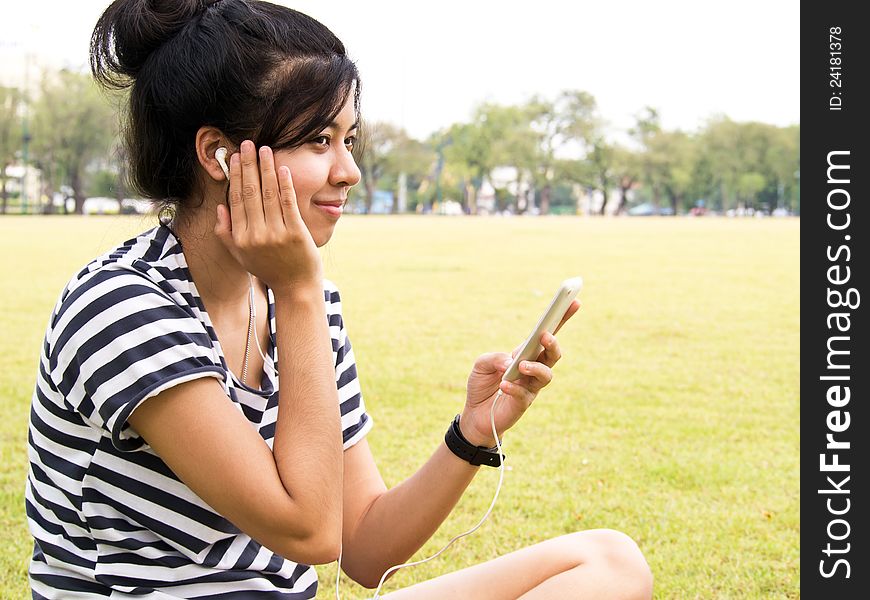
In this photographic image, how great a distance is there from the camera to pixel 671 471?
565cm

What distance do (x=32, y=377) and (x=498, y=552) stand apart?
4.81 meters

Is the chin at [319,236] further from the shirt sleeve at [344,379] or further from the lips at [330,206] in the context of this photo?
the shirt sleeve at [344,379]

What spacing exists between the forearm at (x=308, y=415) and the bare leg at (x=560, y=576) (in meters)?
0.46

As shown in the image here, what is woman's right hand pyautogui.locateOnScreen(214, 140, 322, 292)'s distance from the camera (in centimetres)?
209

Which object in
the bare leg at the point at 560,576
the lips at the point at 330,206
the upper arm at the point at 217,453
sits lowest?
the bare leg at the point at 560,576

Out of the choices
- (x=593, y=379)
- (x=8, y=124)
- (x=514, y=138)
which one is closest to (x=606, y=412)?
(x=593, y=379)

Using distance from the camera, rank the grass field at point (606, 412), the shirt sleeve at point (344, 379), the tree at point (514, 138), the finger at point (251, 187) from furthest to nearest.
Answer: the tree at point (514, 138) → the grass field at point (606, 412) → the shirt sleeve at point (344, 379) → the finger at point (251, 187)

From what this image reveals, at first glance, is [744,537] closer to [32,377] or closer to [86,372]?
[86,372]

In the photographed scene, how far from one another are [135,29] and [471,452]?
1.21 m

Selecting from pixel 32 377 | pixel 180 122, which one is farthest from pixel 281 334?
pixel 32 377

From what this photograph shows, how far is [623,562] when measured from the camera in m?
2.29

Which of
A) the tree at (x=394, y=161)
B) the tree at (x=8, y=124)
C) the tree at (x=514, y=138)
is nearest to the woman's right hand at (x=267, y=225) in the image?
the tree at (x=8, y=124)

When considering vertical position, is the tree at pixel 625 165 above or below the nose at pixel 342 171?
above

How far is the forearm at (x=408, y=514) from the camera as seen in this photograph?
2.51m
